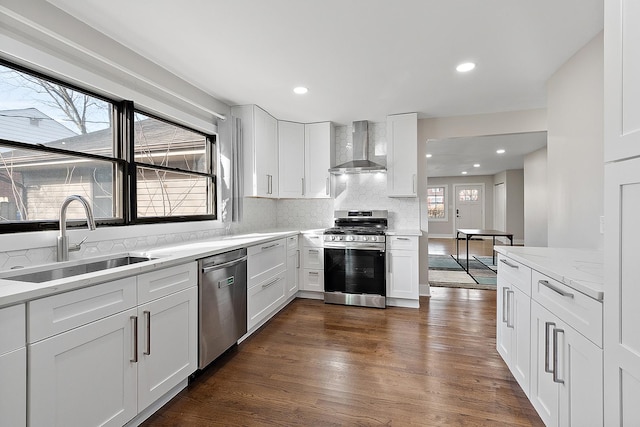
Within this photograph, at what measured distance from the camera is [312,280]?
159 inches

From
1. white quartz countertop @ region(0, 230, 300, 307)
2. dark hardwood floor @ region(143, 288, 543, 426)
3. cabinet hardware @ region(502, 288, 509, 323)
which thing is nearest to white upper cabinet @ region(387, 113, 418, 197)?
dark hardwood floor @ region(143, 288, 543, 426)

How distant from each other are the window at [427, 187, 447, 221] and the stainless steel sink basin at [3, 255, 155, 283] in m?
11.2

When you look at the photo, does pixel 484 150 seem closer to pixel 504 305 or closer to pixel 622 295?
pixel 504 305

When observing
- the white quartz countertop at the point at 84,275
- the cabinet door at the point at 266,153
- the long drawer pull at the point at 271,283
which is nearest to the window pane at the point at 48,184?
the white quartz countertop at the point at 84,275

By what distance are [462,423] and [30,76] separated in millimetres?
3213

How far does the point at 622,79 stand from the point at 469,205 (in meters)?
11.4

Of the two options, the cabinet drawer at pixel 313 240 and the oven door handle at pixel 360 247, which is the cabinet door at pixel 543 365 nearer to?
Answer: the oven door handle at pixel 360 247

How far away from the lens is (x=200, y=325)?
84.4 inches

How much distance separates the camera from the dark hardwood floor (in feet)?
5.82

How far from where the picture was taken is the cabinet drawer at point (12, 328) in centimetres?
107

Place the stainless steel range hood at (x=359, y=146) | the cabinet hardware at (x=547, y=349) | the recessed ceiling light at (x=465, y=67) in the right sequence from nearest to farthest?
the cabinet hardware at (x=547, y=349) → the recessed ceiling light at (x=465, y=67) → the stainless steel range hood at (x=359, y=146)

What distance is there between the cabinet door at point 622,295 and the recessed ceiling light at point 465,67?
1.90m

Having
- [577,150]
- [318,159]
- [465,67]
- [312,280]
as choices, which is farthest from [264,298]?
[577,150]

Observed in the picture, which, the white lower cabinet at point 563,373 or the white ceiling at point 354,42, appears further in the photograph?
the white ceiling at point 354,42
